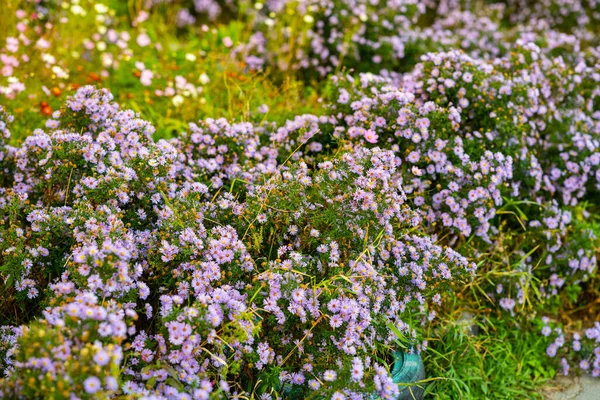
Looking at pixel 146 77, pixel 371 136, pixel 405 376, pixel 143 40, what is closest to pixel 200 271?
pixel 405 376

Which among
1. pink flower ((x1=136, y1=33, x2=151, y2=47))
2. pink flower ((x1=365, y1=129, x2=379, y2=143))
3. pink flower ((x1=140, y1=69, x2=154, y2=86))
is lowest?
pink flower ((x1=140, y1=69, x2=154, y2=86))

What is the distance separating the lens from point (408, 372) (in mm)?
2496

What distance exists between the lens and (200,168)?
3.12m

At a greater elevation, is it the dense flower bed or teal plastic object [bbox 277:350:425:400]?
the dense flower bed

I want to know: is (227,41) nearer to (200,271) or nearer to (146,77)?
(146,77)

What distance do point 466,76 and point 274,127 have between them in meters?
1.14

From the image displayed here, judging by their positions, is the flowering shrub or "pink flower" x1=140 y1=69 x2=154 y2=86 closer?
the flowering shrub

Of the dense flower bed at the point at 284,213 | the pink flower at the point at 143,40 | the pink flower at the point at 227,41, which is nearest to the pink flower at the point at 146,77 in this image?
the dense flower bed at the point at 284,213

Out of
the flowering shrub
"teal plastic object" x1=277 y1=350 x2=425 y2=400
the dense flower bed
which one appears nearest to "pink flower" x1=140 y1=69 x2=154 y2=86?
the dense flower bed

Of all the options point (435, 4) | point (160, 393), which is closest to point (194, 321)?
point (160, 393)

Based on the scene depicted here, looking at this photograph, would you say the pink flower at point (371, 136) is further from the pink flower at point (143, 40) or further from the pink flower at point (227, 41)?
the pink flower at point (143, 40)

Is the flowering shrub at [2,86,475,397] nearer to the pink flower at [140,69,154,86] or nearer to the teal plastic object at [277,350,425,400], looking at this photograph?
the teal plastic object at [277,350,425,400]

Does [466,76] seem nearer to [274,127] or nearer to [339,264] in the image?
[274,127]

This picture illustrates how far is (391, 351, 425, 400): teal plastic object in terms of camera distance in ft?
7.98
